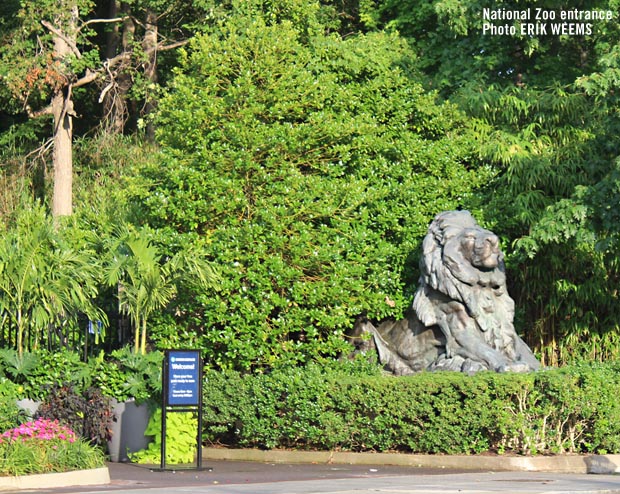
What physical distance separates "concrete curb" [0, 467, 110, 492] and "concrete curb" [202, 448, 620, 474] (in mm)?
4218

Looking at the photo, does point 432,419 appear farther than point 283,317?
No

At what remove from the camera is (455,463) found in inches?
619

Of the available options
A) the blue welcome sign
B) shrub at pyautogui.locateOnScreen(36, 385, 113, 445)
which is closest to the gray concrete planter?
shrub at pyautogui.locateOnScreen(36, 385, 113, 445)

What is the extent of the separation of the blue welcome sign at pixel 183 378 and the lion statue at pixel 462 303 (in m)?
4.38

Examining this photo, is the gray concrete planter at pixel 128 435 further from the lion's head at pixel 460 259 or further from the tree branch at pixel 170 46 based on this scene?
the tree branch at pixel 170 46

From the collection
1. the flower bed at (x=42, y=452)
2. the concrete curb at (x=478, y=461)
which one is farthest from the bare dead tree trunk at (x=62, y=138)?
the flower bed at (x=42, y=452)

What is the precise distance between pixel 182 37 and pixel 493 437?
70.0ft

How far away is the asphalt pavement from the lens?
1210 cm

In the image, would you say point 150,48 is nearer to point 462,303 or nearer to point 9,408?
point 462,303

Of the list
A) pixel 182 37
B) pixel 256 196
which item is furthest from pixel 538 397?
pixel 182 37

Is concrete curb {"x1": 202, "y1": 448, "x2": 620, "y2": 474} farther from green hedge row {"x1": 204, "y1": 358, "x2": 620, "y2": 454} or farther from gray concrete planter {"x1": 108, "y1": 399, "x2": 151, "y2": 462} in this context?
→ gray concrete planter {"x1": 108, "y1": 399, "x2": 151, "y2": 462}

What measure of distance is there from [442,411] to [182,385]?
→ 3705 millimetres

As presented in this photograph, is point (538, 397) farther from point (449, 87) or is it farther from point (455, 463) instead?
Result: point (449, 87)

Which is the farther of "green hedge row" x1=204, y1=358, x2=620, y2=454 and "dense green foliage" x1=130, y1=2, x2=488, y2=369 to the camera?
"dense green foliage" x1=130, y1=2, x2=488, y2=369
